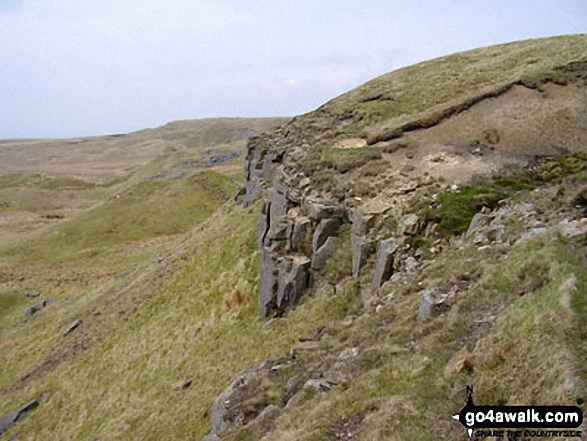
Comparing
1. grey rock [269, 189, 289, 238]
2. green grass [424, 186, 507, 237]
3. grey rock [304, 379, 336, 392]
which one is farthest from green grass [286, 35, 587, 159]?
grey rock [304, 379, 336, 392]

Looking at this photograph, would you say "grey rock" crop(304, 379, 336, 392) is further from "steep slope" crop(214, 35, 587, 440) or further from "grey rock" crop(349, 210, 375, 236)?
"grey rock" crop(349, 210, 375, 236)

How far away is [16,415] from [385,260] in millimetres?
24141

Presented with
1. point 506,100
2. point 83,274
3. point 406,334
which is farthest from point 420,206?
point 83,274

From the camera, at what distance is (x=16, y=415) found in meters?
24.5

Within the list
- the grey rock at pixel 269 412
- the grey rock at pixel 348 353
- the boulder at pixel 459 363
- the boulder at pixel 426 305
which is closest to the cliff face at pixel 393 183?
the boulder at pixel 426 305

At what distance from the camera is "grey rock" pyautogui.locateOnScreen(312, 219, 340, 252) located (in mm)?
21859

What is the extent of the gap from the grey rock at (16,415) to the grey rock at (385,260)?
22.9 metres

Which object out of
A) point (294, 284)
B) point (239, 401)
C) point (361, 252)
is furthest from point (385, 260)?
point (239, 401)

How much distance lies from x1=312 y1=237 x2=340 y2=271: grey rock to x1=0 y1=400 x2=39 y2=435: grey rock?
65.6 feet

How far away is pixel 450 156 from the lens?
24.2 m

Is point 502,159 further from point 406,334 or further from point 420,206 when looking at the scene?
point 406,334

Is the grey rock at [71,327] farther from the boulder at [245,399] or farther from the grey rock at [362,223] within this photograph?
the grey rock at [362,223]

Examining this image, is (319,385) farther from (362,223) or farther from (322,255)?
(322,255)

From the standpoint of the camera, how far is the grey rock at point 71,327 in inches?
1286
